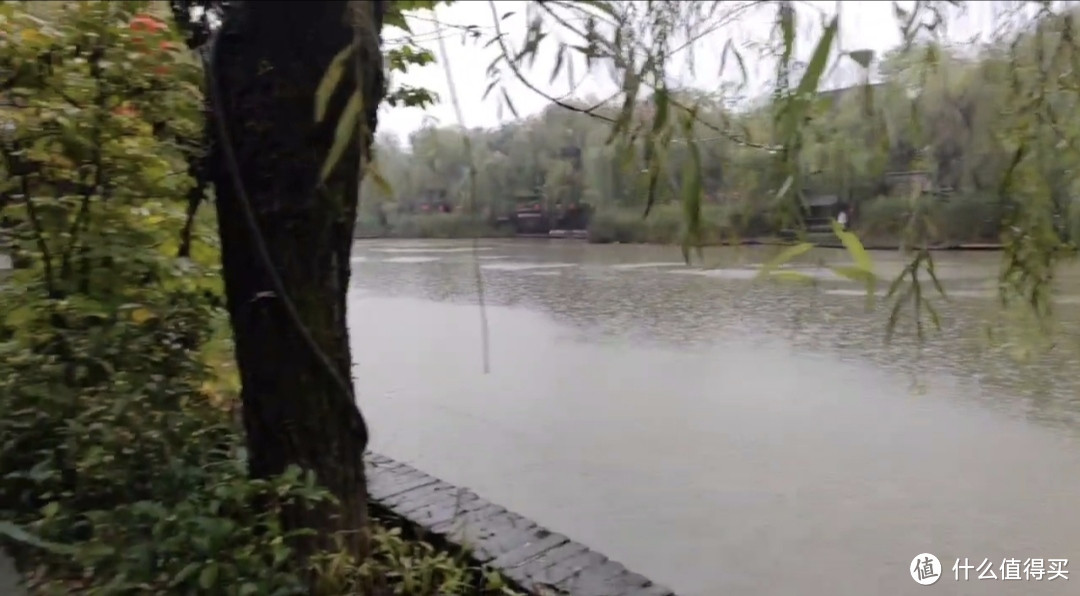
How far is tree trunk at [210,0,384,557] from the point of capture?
1.45 m

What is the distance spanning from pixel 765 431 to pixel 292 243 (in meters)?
2.61

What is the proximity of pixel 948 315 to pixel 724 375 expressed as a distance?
1.63 meters

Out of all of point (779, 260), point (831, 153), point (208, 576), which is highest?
point (831, 153)

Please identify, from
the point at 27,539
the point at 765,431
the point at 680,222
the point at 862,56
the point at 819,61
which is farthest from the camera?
the point at 765,431

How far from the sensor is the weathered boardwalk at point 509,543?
5.97ft

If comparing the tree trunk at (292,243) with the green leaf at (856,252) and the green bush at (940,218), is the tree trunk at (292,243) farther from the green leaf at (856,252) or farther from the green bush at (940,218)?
the green bush at (940,218)

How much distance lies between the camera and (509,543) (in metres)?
1.99

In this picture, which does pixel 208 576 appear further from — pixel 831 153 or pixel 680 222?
pixel 831 153

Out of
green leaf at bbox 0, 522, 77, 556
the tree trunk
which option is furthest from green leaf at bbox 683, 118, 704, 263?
green leaf at bbox 0, 522, 77, 556

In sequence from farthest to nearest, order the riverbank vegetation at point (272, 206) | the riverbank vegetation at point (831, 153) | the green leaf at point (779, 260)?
the riverbank vegetation at point (272, 206) → the riverbank vegetation at point (831, 153) → the green leaf at point (779, 260)

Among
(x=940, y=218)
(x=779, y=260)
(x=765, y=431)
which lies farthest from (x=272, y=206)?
(x=765, y=431)

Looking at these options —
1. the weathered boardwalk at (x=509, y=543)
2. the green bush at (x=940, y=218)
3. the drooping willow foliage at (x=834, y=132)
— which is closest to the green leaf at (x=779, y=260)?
the drooping willow foliage at (x=834, y=132)

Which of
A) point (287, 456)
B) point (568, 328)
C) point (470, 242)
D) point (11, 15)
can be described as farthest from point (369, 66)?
point (568, 328)

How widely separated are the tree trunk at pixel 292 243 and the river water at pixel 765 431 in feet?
0.89
